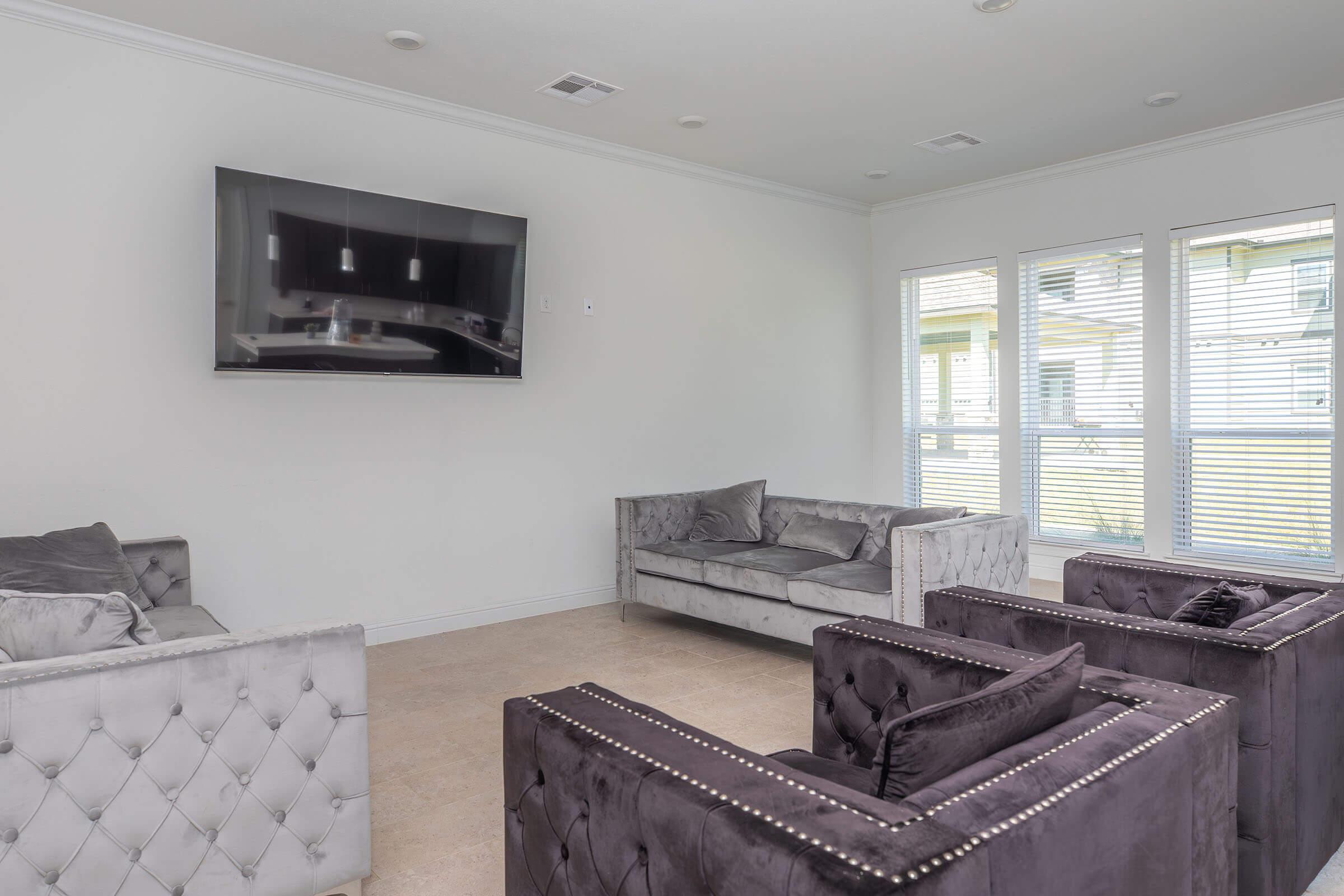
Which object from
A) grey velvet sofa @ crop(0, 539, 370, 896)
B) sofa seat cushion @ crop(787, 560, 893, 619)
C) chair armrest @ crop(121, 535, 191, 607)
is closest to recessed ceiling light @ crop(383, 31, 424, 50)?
chair armrest @ crop(121, 535, 191, 607)

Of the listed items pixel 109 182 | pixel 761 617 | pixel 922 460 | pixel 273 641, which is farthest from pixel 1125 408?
pixel 109 182

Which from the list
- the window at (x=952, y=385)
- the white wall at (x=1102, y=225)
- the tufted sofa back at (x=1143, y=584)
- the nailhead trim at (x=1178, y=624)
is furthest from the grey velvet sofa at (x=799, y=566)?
the window at (x=952, y=385)

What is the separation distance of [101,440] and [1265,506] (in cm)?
637

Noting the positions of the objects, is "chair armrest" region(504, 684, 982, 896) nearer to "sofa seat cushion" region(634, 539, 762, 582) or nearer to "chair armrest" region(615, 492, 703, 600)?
"sofa seat cushion" region(634, 539, 762, 582)

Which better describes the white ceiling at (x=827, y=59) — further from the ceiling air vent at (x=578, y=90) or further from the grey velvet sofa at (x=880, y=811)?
the grey velvet sofa at (x=880, y=811)

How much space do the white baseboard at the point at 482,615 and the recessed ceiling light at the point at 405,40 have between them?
2854mm

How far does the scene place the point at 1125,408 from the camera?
585 centimetres

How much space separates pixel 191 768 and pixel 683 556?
125 inches

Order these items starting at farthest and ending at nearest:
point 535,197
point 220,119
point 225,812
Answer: point 535,197
point 220,119
point 225,812

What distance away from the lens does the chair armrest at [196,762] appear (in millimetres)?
1653

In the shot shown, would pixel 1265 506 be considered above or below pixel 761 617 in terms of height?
above

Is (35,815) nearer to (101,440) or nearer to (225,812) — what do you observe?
(225,812)

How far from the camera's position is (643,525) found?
516 cm

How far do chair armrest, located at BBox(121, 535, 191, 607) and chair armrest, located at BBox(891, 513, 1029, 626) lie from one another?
302 cm
